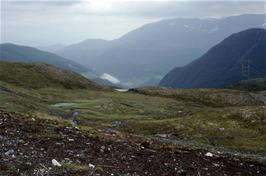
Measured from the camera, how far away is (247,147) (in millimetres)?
54062

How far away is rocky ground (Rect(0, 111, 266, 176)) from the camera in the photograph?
21.8 meters

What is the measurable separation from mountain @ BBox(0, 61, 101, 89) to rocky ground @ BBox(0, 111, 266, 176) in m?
123

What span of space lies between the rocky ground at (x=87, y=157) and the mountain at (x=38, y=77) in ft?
402

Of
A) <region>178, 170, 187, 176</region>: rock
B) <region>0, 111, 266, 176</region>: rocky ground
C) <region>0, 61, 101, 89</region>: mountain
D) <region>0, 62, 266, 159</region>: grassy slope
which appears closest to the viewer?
<region>0, 111, 266, 176</region>: rocky ground

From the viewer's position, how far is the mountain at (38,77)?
6090 inches

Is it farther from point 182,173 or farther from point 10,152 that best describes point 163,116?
point 10,152

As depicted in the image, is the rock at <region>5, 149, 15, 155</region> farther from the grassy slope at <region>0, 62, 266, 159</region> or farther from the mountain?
the mountain

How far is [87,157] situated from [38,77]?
497 feet

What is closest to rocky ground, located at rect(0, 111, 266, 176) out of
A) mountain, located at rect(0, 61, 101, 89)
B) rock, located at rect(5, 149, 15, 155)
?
rock, located at rect(5, 149, 15, 155)

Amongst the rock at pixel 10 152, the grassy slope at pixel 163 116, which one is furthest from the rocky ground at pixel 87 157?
the grassy slope at pixel 163 116

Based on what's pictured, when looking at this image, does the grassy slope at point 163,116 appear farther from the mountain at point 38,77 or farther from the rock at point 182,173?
the rock at point 182,173

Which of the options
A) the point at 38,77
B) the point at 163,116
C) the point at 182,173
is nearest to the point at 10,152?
the point at 182,173

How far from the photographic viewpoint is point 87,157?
2438 cm

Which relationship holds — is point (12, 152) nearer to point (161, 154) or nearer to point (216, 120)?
point (161, 154)
